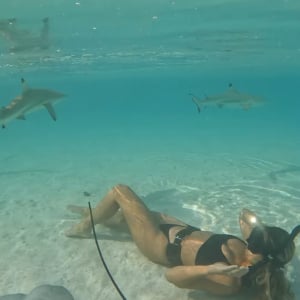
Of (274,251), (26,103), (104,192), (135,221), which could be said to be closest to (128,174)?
(104,192)

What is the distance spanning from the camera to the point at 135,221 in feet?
21.4

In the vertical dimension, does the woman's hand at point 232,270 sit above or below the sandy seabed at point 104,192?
above

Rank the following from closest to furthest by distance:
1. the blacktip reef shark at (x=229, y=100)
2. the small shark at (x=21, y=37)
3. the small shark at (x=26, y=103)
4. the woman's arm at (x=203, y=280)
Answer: the woman's arm at (x=203, y=280) → the small shark at (x=26, y=103) → the blacktip reef shark at (x=229, y=100) → the small shark at (x=21, y=37)

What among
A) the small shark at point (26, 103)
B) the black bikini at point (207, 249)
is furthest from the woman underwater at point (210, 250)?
the small shark at point (26, 103)

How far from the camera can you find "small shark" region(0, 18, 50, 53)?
16.9 metres

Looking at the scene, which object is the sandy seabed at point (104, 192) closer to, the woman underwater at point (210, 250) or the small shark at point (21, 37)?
the woman underwater at point (210, 250)

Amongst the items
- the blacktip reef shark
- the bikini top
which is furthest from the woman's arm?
the blacktip reef shark

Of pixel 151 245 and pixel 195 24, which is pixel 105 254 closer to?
pixel 151 245

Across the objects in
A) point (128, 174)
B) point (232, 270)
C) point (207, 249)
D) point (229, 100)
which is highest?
point (232, 270)

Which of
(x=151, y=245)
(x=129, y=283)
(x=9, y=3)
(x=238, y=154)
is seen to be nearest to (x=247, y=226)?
(x=151, y=245)

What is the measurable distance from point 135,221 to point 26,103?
525cm

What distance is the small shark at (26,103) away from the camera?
980 cm

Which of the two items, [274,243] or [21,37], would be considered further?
[21,37]

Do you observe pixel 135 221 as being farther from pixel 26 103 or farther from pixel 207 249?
pixel 26 103
